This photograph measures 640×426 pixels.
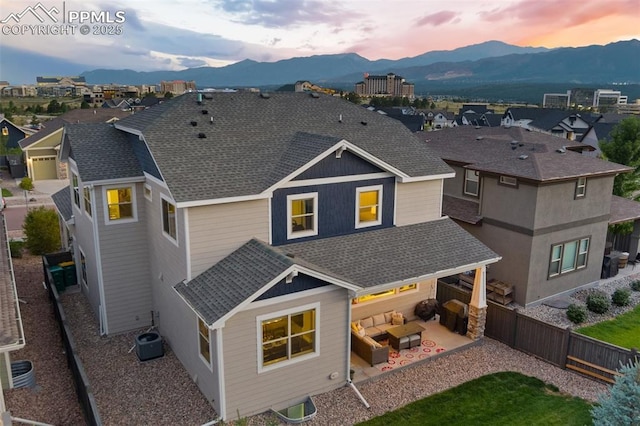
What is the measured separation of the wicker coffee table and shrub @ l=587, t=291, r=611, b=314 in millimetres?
7914

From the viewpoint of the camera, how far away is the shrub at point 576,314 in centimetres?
1705

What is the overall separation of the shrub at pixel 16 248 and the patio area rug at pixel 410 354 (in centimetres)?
2046

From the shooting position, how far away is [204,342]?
12062mm

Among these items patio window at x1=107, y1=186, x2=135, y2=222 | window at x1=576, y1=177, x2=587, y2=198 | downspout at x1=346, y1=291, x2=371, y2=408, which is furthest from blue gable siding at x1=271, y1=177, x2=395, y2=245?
window at x1=576, y1=177, x2=587, y2=198

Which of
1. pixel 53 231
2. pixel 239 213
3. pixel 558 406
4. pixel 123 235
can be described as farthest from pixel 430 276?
pixel 53 231

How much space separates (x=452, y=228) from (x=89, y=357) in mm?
12835

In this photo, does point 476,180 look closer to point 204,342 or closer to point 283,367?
point 283,367

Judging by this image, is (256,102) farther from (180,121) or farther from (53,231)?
(53,231)

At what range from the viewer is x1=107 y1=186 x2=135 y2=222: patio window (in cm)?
1522

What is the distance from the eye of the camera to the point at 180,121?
14.9 meters

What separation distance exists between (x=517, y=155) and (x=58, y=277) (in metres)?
20.5

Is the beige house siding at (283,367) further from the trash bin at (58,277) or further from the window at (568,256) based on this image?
the trash bin at (58,277)

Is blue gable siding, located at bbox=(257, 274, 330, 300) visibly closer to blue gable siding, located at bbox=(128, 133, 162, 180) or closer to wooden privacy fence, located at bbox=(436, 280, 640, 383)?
blue gable siding, located at bbox=(128, 133, 162, 180)

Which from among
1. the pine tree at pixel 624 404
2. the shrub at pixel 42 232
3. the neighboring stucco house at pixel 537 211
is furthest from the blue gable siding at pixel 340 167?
the shrub at pixel 42 232
